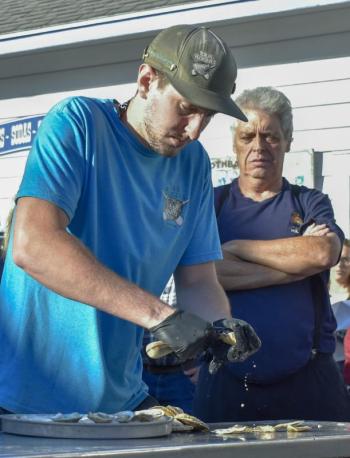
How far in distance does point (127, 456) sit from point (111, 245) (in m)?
0.96

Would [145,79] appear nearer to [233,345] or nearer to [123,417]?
[233,345]

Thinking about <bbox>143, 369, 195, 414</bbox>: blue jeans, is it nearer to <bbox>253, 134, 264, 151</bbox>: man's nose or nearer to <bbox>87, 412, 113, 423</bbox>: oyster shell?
<bbox>253, 134, 264, 151</bbox>: man's nose

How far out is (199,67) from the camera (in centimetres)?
289

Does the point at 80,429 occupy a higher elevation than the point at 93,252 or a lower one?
lower

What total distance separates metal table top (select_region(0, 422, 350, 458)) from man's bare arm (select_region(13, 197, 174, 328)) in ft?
1.07

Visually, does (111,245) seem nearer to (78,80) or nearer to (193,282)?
(193,282)

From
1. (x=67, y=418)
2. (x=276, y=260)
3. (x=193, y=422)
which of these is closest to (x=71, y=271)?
(x=67, y=418)

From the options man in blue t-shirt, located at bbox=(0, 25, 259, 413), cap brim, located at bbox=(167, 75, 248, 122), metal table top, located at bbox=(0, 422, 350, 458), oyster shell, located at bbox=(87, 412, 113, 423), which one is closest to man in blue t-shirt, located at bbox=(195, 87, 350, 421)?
man in blue t-shirt, located at bbox=(0, 25, 259, 413)

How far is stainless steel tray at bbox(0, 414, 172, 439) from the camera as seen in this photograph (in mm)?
2355

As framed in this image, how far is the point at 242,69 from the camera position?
7164 millimetres

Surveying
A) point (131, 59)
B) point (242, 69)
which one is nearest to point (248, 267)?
point (242, 69)

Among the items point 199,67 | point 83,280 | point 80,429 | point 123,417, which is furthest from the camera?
point 199,67

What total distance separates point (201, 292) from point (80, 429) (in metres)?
1.11

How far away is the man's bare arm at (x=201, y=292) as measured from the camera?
3.37m
